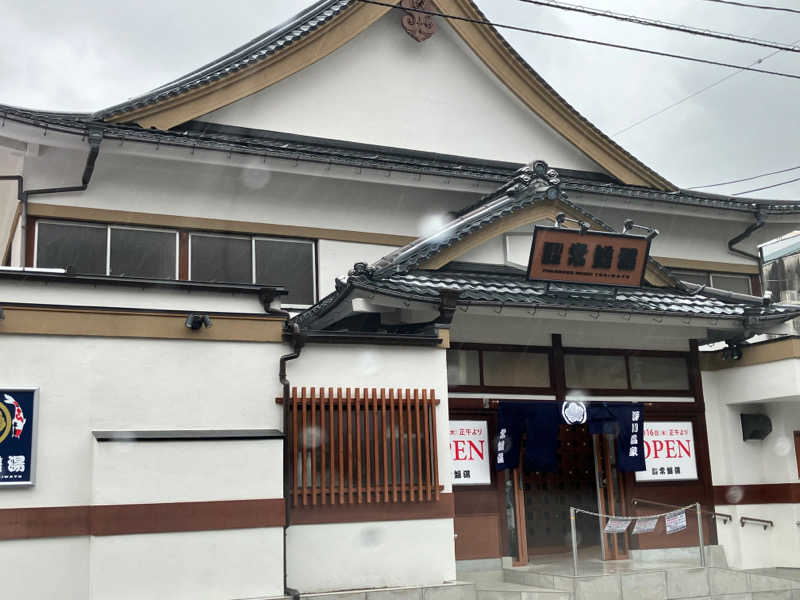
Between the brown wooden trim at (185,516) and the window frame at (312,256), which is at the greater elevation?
the window frame at (312,256)

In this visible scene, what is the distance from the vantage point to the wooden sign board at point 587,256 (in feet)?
45.2

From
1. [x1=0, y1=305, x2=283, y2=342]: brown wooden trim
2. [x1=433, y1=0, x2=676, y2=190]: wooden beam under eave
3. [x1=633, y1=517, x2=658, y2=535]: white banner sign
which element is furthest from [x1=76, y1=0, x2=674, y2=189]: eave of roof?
[x1=633, y1=517, x2=658, y2=535]: white banner sign

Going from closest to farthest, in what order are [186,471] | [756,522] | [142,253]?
1. [186,471]
2. [142,253]
3. [756,522]

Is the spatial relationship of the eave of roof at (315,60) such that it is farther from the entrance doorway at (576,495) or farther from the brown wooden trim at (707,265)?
the entrance doorway at (576,495)

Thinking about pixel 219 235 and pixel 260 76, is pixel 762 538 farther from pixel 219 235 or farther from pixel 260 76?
pixel 260 76

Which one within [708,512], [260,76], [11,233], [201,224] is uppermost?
[260,76]

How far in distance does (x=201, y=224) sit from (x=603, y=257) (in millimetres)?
6499

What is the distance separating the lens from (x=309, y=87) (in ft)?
52.5

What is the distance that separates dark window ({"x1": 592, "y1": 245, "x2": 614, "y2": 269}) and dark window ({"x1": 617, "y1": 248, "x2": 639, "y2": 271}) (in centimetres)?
18

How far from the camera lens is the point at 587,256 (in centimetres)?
1423

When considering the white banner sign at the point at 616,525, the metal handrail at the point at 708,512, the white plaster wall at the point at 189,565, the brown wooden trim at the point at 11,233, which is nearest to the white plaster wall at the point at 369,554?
the white plaster wall at the point at 189,565

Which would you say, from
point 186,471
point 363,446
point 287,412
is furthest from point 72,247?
point 363,446

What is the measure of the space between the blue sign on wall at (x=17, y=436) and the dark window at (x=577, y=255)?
323 inches

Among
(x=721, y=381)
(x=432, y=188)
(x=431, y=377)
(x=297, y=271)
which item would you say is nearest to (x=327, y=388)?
(x=431, y=377)
